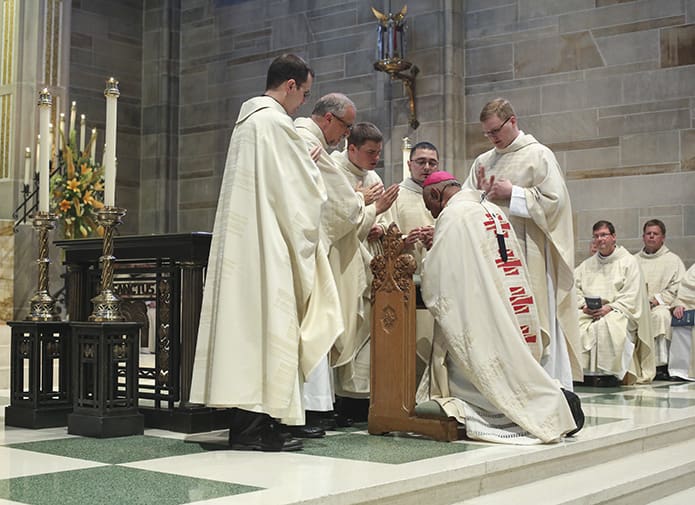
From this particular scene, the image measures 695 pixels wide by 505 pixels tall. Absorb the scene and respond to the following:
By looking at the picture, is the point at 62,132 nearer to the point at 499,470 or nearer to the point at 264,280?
the point at 264,280

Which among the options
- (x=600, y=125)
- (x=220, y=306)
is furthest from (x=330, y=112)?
(x=600, y=125)

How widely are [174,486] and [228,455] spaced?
76cm

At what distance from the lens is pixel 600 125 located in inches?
404

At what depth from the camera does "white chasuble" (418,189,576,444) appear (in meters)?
4.53

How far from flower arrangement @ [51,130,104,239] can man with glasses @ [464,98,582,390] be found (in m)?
4.02

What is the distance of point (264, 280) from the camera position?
14.1 feet

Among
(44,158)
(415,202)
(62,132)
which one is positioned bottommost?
(415,202)

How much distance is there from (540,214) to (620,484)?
176cm

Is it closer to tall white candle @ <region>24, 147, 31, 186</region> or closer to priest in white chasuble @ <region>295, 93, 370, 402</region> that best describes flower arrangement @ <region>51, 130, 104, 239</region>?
tall white candle @ <region>24, 147, 31, 186</region>

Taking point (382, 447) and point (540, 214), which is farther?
point (540, 214)

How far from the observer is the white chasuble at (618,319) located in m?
8.41

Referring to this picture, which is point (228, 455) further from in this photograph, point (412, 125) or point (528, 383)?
point (412, 125)

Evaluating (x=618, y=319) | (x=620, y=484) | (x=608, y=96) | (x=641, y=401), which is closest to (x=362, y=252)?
(x=620, y=484)

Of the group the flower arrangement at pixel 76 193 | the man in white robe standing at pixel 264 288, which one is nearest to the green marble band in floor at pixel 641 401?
the man in white robe standing at pixel 264 288
